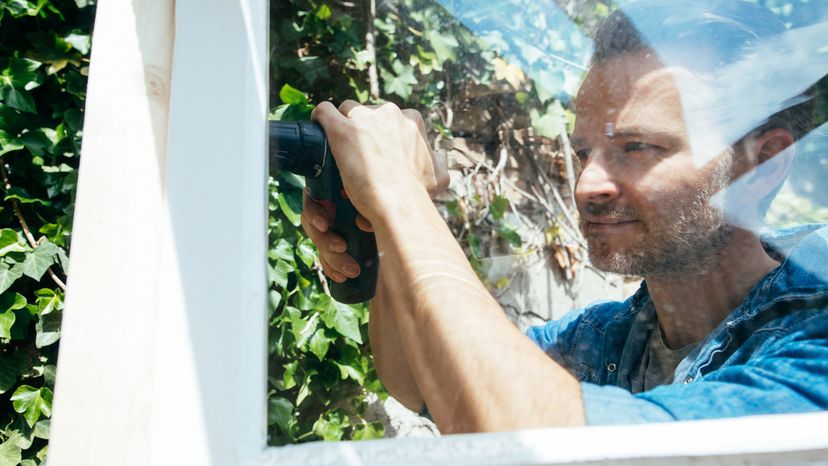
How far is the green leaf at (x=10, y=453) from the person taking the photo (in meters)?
1.61

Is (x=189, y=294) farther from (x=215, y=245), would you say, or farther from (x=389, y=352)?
(x=389, y=352)

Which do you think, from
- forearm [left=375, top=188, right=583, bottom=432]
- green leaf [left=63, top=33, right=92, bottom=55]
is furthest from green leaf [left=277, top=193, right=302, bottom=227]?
green leaf [left=63, top=33, right=92, bottom=55]

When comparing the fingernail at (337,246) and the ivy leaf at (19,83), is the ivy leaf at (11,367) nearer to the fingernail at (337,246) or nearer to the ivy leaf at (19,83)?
the ivy leaf at (19,83)

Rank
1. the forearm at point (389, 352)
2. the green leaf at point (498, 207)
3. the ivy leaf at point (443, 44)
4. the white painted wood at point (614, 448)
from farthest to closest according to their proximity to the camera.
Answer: the green leaf at point (498, 207) < the ivy leaf at point (443, 44) < the forearm at point (389, 352) < the white painted wood at point (614, 448)

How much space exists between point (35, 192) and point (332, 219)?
4.10 ft

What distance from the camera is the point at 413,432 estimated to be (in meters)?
0.62

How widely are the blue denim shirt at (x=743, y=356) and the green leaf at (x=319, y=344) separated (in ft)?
0.97

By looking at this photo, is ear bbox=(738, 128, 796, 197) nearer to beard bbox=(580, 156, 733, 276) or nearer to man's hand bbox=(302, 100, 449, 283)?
beard bbox=(580, 156, 733, 276)

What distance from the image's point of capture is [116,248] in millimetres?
646

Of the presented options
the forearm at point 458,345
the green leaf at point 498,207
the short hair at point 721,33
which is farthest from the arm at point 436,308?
the green leaf at point 498,207

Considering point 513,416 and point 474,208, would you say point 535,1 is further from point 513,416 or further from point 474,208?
point 513,416

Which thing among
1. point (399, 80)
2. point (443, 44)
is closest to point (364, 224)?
point (399, 80)

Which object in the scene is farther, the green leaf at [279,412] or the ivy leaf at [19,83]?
the ivy leaf at [19,83]

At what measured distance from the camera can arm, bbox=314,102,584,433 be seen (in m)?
0.62
